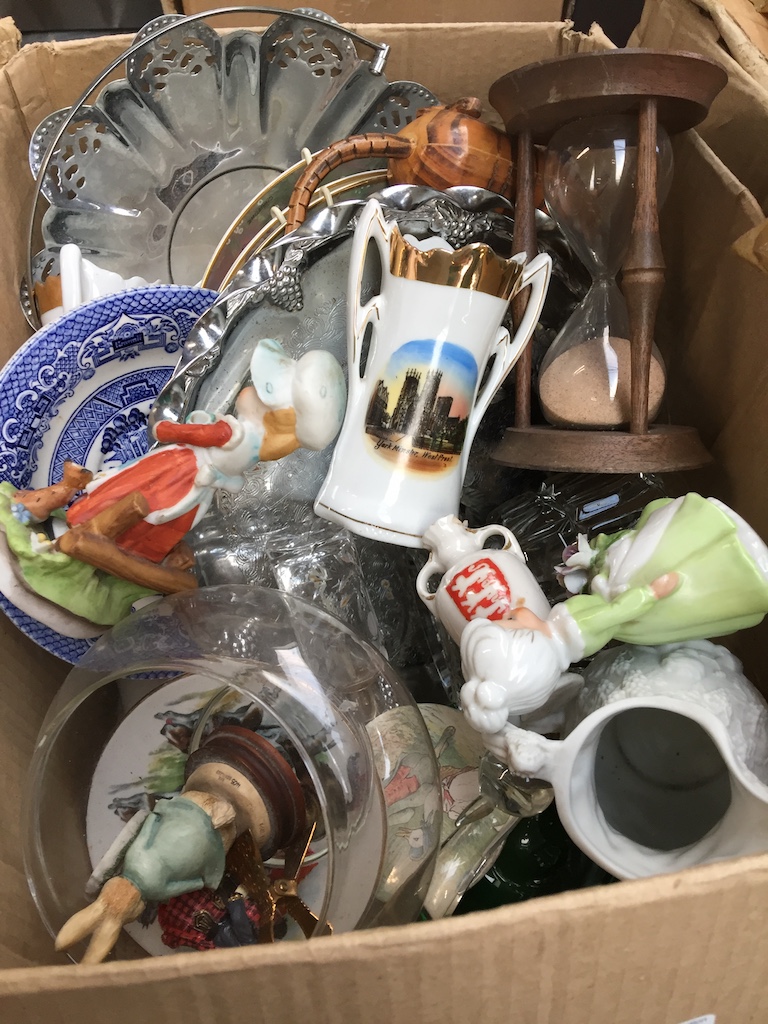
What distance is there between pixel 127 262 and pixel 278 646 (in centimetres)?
54

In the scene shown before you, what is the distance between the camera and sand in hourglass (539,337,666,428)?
Answer: 57cm

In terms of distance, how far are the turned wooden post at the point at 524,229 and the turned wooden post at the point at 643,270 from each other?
0.31ft

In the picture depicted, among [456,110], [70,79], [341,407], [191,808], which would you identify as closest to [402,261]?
[341,407]

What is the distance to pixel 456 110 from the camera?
685 millimetres

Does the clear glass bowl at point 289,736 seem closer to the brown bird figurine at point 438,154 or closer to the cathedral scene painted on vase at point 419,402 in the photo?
the cathedral scene painted on vase at point 419,402

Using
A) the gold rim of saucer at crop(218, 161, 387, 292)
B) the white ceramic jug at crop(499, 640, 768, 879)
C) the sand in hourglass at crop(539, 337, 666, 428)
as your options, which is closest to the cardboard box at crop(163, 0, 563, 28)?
the gold rim of saucer at crop(218, 161, 387, 292)

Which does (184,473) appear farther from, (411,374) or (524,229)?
(524,229)

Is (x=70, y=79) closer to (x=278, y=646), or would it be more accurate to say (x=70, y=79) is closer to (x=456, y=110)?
(x=456, y=110)

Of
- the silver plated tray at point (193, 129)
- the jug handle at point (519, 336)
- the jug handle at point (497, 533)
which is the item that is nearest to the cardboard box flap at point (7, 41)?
the silver plated tray at point (193, 129)

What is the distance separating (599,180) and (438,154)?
16 cm

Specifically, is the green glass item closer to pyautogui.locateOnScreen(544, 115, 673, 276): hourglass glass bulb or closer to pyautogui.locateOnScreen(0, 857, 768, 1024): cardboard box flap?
pyautogui.locateOnScreen(0, 857, 768, 1024): cardboard box flap

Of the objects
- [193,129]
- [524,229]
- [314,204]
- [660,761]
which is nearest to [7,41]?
[193,129]

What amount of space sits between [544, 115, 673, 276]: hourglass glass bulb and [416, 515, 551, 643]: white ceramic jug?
0.26 metres

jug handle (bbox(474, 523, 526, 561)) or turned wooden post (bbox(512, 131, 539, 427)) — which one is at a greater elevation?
turned wooden post (bbox(512, 131, 539, 427))
